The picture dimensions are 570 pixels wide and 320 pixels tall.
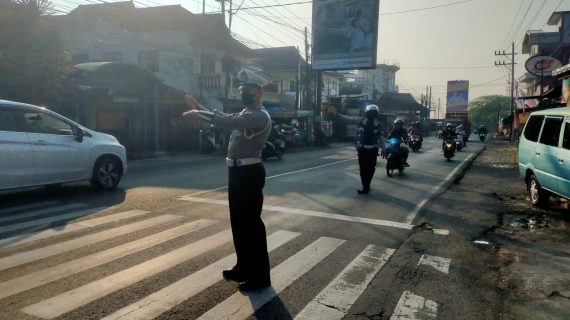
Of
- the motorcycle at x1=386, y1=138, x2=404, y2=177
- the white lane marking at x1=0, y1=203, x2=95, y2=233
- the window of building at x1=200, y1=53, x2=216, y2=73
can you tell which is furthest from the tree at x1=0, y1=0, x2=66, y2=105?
the window of building at x1=200, y1=53, x2=216, y2=73

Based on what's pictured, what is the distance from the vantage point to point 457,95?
5481cm

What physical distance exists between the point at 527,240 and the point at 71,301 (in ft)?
18.7

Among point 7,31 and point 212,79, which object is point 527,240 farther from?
point 212,79

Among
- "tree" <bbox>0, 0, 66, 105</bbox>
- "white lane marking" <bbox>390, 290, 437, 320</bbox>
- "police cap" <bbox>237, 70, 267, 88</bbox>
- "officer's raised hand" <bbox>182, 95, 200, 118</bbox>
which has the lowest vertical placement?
"white lane marking" <bbox>390, 290, 437, 320</bbox>

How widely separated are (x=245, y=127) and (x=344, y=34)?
86.3 feet

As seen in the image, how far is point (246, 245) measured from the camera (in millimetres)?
4090

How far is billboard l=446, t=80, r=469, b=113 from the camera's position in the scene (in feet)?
176

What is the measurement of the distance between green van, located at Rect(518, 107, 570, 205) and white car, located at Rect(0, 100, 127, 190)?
8.52 meters

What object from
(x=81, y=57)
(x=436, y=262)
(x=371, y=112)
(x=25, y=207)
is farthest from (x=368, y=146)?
(x=81, y=57)

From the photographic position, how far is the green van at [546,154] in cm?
705

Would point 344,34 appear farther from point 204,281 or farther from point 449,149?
point 204,281

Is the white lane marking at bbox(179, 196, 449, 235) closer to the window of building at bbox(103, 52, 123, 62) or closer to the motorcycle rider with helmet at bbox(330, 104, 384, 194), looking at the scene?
the motorcycle rider with helmet at bbox(330, 104, 384, 194)

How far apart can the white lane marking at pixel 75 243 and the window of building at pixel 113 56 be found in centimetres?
2306

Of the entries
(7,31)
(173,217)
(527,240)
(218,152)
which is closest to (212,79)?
(218,152)
